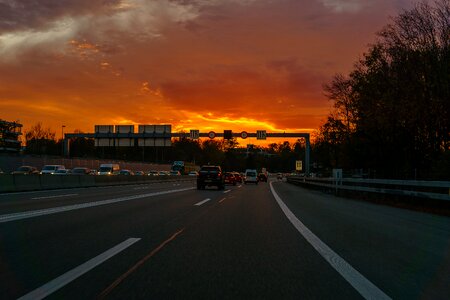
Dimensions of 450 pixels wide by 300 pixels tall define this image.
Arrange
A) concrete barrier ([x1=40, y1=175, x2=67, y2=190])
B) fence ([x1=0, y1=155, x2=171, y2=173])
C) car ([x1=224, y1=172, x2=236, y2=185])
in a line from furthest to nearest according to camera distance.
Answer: car ([x1=224, y1=172, x2=236, y2=185]) < fence ([x1=0, y1=155, x2=171, y2=173]) < concrete barrier ([x1=40, y1=175, x2=67, y2=190])

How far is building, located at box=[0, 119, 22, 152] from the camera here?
476 ft

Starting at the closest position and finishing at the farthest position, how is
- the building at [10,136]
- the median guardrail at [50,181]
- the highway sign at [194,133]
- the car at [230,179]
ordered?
the median guardrail at [50,181], the car at [230,179], the highway sign at [194,133], the building at [10,136]

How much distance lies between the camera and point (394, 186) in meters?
25.6

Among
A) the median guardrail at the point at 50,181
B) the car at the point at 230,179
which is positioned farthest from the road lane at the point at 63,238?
the car at the point at 230,179

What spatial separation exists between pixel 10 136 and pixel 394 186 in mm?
152576

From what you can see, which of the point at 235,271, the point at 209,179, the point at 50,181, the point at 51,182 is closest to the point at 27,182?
the point at 50,181

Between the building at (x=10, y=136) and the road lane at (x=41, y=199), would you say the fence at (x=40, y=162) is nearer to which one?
the road lane at (x=41, y=199)

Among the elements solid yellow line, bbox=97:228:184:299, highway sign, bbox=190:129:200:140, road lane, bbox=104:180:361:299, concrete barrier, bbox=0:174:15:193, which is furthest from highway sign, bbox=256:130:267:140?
solid yellow line, bbox=97:228:184:299

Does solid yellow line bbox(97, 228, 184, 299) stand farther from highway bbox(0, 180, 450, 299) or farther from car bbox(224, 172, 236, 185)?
car bbox(224, 172, 236, 185)

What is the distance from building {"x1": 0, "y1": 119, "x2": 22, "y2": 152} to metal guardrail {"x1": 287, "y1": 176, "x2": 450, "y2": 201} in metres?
124

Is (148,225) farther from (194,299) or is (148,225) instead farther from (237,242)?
(194,299)

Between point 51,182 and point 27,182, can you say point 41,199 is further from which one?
point 51,182

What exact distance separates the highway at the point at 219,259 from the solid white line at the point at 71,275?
0.5 inches

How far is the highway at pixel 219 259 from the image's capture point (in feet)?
16.8
